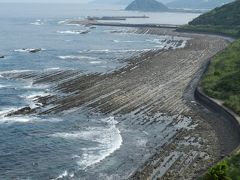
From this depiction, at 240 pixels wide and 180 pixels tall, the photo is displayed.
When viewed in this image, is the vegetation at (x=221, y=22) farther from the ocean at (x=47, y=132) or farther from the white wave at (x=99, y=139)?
the white wave at (x=99, y=139)

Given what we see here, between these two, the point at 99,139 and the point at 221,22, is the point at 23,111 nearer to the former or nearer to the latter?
the point at 99,139

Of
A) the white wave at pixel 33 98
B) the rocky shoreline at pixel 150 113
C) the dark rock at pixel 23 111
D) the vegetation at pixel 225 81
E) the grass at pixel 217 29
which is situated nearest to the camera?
the rocky shoreline at pixel 150 113

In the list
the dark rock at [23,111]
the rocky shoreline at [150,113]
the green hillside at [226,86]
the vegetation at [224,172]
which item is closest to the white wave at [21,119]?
the dark rock at [23,111]

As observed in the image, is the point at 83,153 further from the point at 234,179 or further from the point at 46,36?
the point at 46,36

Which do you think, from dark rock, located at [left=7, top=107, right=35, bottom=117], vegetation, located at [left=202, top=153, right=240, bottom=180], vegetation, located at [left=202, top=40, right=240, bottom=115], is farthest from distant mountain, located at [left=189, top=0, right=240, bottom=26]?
vegetation, located at [left=202, top=153, right=240, bottom=180]

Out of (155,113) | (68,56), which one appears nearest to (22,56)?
(68,56)

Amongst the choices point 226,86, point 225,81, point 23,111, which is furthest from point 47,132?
point 225,81
